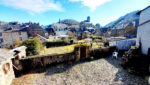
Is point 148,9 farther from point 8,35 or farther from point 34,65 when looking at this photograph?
point 8,35

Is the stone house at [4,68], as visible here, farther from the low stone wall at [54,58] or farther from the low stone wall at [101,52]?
the low stone wall at [101,52]

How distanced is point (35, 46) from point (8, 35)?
19344mm

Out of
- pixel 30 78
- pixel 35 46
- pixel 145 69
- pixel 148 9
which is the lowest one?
pixel 30 78

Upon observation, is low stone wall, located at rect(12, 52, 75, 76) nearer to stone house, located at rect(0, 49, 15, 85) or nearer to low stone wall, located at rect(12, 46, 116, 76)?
low stone wall, located at rect(12, 46, 116, 76)

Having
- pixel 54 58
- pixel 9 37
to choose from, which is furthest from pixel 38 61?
pixel 9 37

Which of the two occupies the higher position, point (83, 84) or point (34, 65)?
point (34, 65)

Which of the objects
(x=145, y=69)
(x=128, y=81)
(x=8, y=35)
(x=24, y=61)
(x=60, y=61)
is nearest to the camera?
(x=128, y=81)

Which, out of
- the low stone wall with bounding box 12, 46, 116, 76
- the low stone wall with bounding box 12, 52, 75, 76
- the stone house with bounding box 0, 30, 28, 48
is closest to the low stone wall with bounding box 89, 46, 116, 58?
the low stone wall with bounding box 12, 46, 116, 76

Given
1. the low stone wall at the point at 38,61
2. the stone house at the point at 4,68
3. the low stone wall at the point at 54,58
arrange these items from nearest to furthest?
the stone house at the point at 4,68 → the low stone wall at the point at 38,61 → the low stone wall at the point at 54,58

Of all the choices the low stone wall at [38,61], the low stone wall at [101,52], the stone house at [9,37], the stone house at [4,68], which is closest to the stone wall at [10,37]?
the stone house at [9,37]

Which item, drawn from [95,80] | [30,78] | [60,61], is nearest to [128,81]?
[95,80]

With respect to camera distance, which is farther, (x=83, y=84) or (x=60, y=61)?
(x=60, y=61)

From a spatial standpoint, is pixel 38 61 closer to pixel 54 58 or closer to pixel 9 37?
pixel 54 58

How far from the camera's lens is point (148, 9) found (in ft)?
22.4
